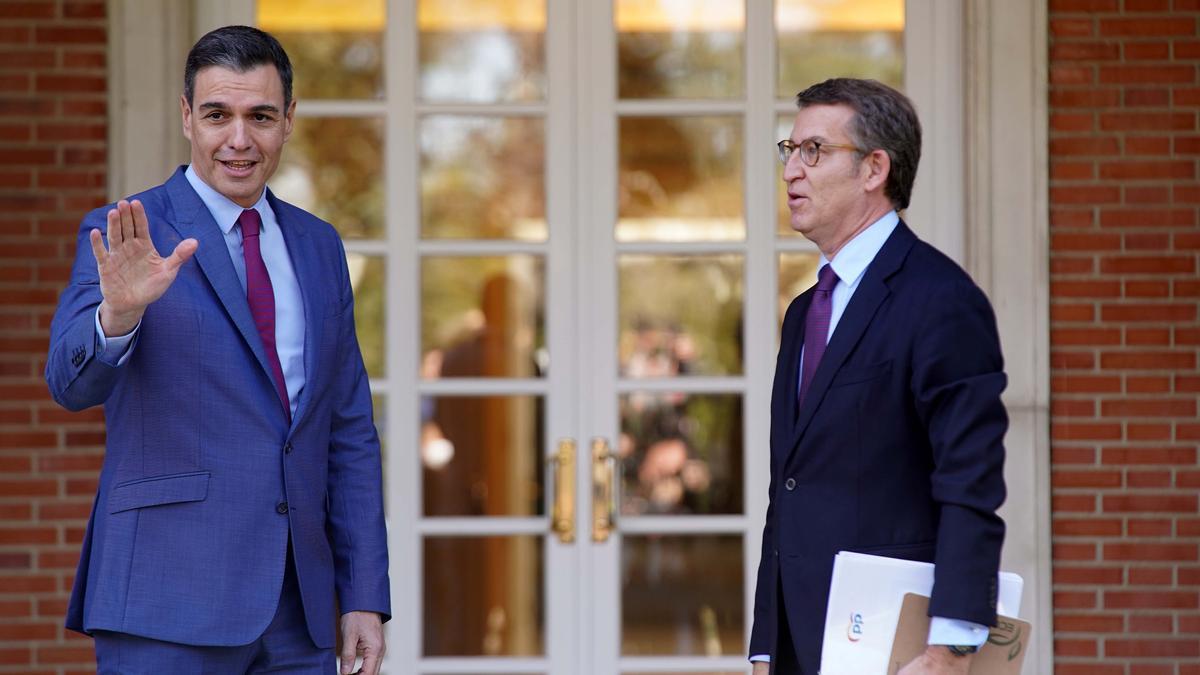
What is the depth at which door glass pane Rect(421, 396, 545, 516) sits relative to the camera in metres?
4.77

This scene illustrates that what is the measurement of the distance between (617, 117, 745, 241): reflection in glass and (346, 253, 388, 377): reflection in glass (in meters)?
0.80

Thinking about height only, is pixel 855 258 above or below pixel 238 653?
above

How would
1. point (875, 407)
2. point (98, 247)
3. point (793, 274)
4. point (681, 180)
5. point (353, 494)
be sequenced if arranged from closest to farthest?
point (98, 247) → point (875, 407) → point (353, 494) → point (793, 274) → point (681, 180)

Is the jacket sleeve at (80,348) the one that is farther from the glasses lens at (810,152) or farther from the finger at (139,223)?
the glasses lens at (810,152)

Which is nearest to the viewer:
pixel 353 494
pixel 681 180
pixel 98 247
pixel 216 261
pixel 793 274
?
pixel 98 247

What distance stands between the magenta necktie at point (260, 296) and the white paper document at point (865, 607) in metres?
1.04

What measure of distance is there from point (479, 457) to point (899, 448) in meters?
2.48

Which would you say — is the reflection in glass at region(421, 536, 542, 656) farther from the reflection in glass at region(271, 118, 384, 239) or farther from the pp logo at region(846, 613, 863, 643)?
the pp logo at region(846, 613, 863, 643)

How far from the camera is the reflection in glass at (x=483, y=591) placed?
15.5 ft

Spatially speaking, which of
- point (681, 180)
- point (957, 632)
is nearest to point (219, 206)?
point (957, 632)

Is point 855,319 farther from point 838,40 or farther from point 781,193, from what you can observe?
point 838,40

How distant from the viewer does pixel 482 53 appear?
4832 mm

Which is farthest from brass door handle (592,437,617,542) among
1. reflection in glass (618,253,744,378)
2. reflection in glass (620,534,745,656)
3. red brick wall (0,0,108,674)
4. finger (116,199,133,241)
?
finger (116,199,133,241)

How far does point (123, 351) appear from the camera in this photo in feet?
7.91
